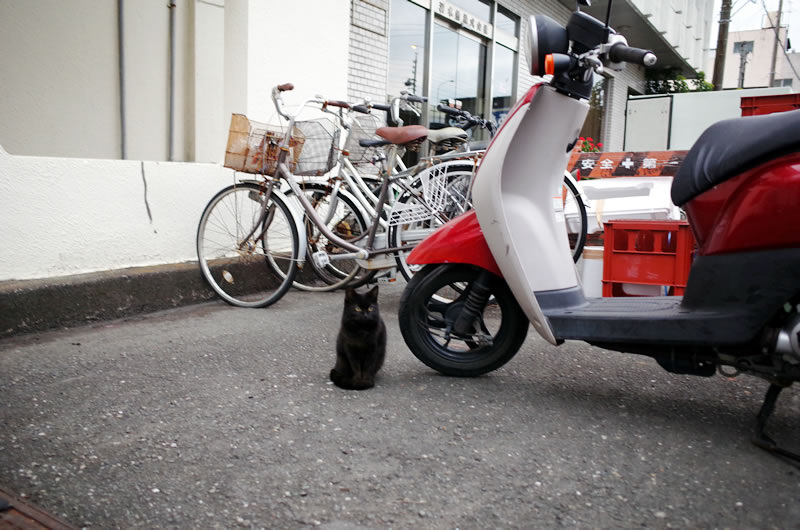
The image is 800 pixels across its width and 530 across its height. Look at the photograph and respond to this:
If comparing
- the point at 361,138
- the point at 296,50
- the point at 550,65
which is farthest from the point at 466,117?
the point at 550,65

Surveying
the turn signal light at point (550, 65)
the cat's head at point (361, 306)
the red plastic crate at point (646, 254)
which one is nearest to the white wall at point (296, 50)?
the cat's head at point (361, 306)

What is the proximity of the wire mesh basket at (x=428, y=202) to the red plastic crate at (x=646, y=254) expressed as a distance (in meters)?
1.16

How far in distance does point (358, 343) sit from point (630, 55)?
1667 mm

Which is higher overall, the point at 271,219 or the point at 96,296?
the point at 271,219

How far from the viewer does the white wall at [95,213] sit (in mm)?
3771

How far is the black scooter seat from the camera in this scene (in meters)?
2.19

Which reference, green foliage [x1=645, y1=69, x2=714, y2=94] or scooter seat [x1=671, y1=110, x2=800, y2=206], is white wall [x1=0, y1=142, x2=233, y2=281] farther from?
green foliage [x1=645, y1=69, x2=714, y2=94]

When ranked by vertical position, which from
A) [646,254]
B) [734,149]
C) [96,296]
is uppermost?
[734,149]

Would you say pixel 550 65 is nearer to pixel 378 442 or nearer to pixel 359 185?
pixel 378 442

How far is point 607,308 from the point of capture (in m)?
2.67

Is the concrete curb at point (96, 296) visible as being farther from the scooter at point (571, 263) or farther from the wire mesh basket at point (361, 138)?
the scooter at point (571, 263)

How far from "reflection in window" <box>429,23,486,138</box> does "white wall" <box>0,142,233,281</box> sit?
4615 millimetres

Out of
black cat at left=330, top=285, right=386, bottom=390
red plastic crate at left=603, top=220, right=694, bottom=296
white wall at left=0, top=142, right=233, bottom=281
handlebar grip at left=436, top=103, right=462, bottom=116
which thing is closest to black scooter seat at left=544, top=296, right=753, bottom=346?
black cat at left=330, top=285, right=386, bottom=390

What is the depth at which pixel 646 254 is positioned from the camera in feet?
13.1
